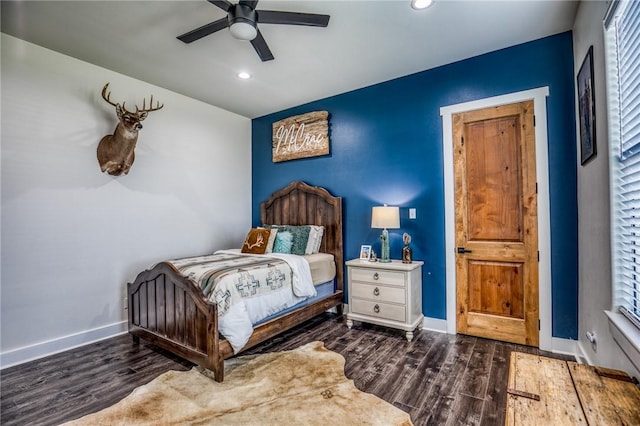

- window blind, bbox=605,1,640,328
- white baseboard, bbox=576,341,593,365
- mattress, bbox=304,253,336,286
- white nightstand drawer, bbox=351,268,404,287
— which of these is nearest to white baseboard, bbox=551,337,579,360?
white baseboard, bbox=576,341,593,365

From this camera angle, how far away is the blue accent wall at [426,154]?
2.74 metres

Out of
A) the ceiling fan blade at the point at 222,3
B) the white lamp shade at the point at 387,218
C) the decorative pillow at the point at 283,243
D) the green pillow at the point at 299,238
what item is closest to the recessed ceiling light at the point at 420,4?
the ceiling fan blade at the point at 222,3

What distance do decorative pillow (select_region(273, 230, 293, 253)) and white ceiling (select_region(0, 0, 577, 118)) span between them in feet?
6.14

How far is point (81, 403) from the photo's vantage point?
6.96 ft

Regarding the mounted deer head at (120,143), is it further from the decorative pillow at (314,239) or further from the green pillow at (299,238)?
the decorative pillow at (314,239)

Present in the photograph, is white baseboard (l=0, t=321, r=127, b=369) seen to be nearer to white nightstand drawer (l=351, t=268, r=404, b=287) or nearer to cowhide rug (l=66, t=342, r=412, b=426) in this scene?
cowhide rug (l=66, t=342, r=412, b=426)

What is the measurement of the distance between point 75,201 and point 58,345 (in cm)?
140

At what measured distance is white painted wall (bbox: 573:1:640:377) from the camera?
184 cm

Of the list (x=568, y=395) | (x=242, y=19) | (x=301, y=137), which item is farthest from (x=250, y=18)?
(x=568, y=395)

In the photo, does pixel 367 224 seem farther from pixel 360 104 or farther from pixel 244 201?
pixel 244 201

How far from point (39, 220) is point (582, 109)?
4.75 meters

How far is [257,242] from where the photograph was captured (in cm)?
381

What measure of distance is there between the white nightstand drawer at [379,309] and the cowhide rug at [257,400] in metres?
0.86

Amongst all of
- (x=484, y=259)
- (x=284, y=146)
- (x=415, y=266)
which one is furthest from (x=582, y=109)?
(x=284, y=146)
